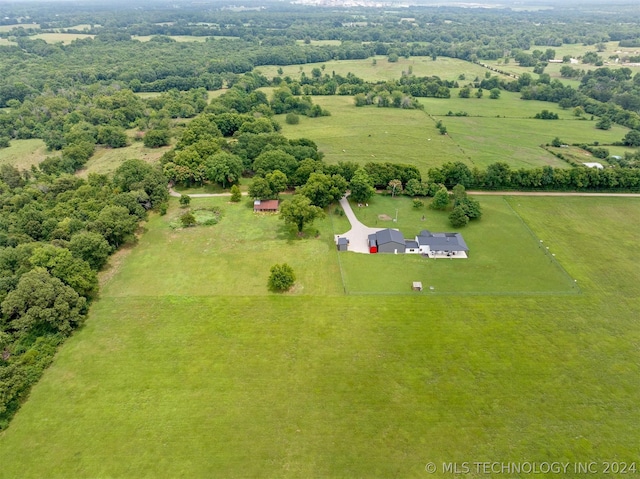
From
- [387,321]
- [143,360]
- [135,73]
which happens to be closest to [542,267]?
[387,321]

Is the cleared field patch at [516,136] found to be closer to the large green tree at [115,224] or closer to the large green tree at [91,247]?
the large green tree at [115,224]

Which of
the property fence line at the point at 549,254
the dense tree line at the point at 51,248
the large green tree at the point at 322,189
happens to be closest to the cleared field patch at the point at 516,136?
the property fence line at the point at 549,254

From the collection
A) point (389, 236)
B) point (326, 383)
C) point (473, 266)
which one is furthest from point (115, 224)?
point (473, 266)

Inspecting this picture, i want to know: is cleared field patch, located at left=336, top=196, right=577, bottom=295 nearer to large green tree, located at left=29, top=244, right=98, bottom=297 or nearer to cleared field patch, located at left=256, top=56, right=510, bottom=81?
large green tree, located at left=29, top=244, right=98, bottom=297

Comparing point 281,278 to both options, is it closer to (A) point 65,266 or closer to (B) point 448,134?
(A) point 65,266

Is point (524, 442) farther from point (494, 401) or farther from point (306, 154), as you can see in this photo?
point (306, 154)

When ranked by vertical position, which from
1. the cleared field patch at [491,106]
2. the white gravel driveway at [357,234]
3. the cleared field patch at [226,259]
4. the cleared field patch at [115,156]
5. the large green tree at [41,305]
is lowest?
the cleared field patch at [115,156]

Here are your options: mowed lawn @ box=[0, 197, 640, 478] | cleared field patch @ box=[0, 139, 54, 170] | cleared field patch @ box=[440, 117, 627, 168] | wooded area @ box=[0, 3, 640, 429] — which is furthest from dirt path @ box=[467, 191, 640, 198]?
cleared field patch @ box=[0, 139, 54, 170]
